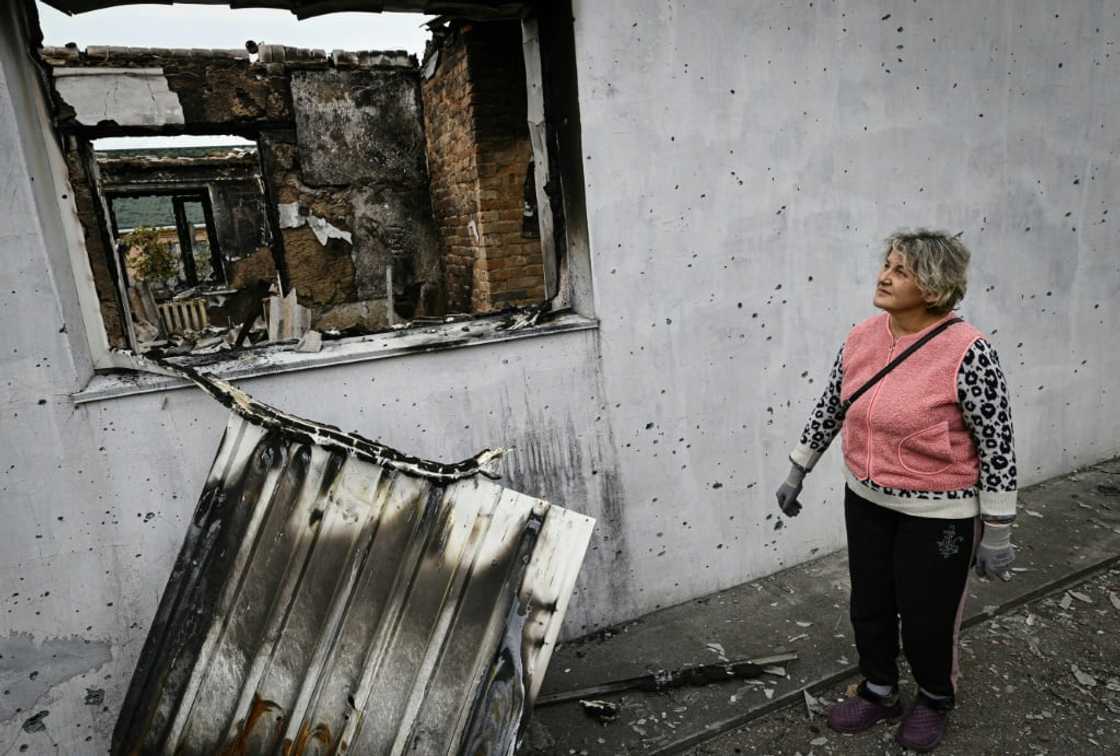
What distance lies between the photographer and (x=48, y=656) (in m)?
2.25

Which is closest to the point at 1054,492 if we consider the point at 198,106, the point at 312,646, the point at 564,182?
the point at 564,182

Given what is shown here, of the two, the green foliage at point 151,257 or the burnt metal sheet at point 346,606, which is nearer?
the burnt metal sheet at point 346,606

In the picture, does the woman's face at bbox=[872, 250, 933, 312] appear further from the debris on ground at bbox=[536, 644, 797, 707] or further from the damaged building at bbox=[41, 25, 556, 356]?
the damaged building at bbox=[41, 25, 556, 356]

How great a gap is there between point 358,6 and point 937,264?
2.22 m

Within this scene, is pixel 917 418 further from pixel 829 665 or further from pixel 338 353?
pixel 338 353

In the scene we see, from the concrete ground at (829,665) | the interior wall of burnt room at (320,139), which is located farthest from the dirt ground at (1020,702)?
the interior wall of burnt room at (320,139)

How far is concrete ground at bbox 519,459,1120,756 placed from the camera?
2.39 metres

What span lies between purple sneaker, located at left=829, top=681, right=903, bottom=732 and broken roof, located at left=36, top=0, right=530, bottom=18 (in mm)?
3054

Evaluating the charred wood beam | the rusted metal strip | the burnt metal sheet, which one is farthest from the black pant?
the rusted metal strip

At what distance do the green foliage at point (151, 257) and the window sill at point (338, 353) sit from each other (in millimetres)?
14550

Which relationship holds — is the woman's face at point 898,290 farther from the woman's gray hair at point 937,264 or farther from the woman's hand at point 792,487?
the woman's hand at point 792,487

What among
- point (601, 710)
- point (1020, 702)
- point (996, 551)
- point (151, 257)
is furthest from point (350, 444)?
point (151, 257)

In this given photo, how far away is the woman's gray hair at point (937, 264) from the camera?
1.91m

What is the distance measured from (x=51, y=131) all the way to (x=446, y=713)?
2.26m
